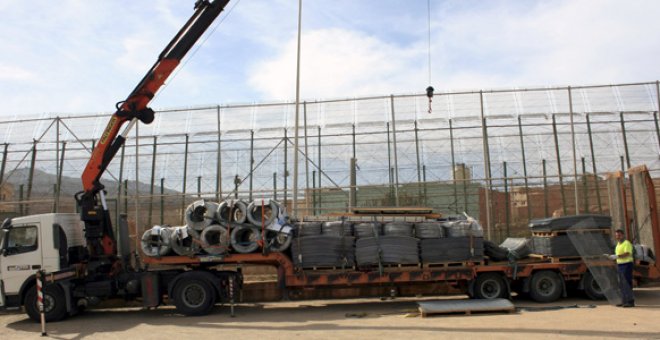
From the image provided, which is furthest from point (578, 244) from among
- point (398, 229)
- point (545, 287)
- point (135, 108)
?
point (135, 108)

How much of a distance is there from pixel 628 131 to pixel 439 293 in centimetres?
1015

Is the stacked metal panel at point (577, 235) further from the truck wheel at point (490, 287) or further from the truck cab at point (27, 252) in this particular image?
the truck cab at point (27, 252)

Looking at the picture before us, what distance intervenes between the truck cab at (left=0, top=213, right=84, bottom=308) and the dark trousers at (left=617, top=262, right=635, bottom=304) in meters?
12.3

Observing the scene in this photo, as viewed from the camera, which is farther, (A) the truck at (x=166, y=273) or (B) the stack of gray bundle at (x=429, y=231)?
(B) the stack of gray bundle at (x=429, y=231)

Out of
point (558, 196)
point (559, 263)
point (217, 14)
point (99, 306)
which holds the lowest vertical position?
point (99, 306)

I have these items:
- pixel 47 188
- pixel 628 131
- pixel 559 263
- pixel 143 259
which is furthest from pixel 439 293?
pixel 47 188

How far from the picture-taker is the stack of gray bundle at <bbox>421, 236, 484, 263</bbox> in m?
12.9

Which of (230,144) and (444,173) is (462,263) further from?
(230,144)

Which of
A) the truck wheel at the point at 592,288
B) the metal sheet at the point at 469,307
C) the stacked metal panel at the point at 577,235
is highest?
the stacked metal panel at the point at 577,235

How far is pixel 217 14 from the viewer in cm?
1395

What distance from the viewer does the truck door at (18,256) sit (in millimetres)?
12523

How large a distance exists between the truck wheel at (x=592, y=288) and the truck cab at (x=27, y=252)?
1197cm

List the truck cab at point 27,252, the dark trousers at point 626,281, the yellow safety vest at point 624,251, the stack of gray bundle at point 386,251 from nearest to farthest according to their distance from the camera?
the dark trousers at point 626,281 → the yellow safety vest at point 624,251 → the truck cab at point 27,252 → the stack of gray bundle at point 386,251

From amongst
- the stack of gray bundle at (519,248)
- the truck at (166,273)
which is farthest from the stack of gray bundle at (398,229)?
the stack of gray bundle at (519,248)
